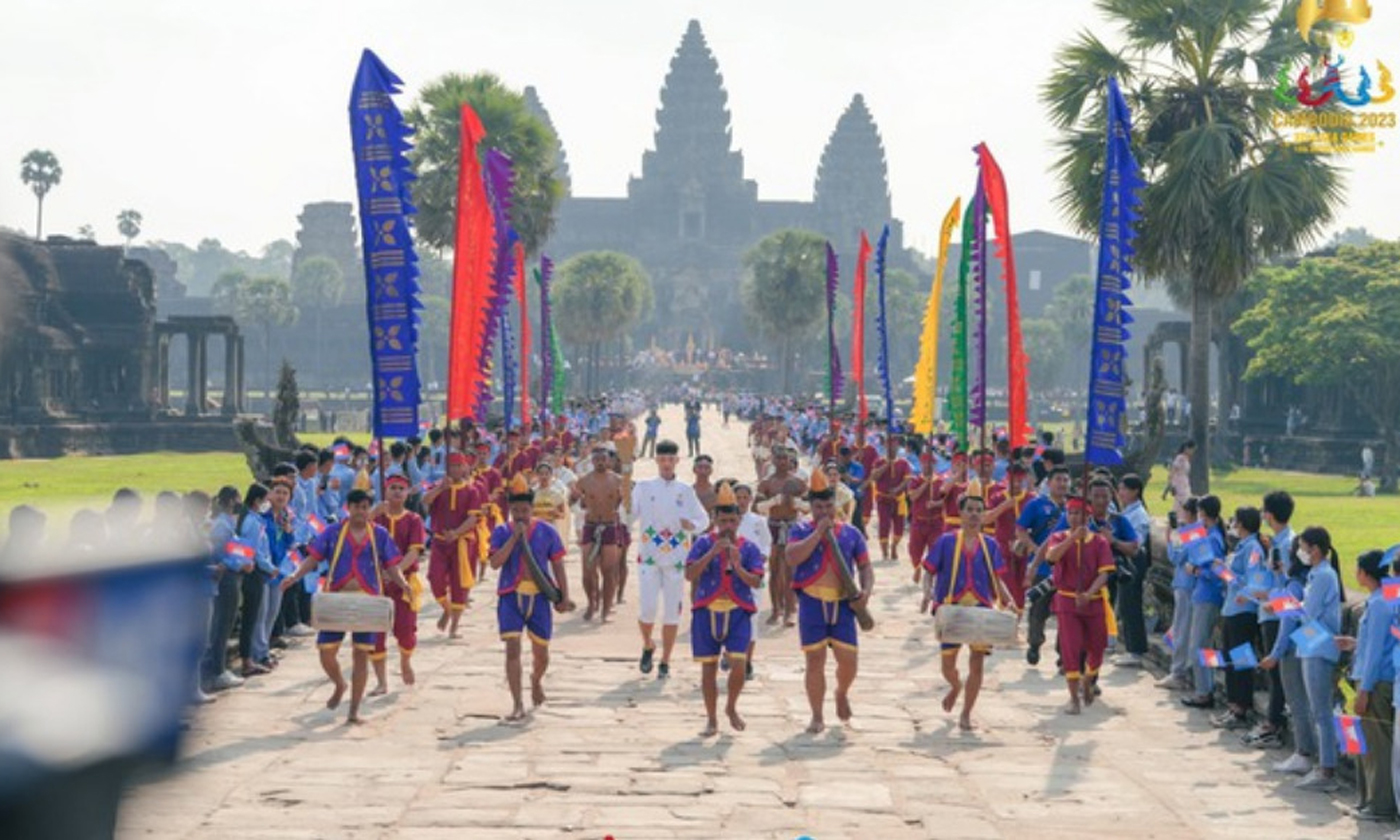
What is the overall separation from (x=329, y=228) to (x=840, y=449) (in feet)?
523

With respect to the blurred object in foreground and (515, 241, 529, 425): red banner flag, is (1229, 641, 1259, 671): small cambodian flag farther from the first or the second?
(515, 241, 529, 425): red banner flag

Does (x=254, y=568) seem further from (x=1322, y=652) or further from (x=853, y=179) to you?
(x=853, y=179)

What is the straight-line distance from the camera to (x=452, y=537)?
16.5 meters

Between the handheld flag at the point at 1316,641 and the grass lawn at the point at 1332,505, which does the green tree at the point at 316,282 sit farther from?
the handheld flag at the point at 1316,641

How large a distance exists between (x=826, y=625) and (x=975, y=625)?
977 millimetres

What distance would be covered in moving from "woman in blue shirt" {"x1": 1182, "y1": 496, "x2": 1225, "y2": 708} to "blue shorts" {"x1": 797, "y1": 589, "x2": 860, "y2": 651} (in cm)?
287

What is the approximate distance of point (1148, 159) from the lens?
89.9ft

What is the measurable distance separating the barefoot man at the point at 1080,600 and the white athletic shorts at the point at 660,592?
10.3 feet

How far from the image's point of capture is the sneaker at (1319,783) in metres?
10.6

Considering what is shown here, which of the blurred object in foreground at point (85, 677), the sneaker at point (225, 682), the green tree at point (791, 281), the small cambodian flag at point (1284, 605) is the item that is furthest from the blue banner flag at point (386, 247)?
the green tree at point (791, 281)

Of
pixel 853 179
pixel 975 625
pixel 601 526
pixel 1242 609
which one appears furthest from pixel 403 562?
pixel 853 179

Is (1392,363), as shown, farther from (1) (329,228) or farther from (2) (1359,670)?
(1) (329,228)

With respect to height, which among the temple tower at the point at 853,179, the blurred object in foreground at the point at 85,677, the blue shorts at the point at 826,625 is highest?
the temple tower at the point at 853,179

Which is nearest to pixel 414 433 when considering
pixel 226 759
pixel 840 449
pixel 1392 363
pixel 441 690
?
pixel 441 690
